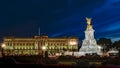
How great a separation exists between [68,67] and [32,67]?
10.2ft

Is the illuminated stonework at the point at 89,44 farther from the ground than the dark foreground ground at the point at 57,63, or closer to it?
farther from the ground

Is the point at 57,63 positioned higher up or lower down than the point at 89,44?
lower down

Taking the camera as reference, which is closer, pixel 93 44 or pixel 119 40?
pixel 93 44

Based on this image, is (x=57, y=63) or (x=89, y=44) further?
(x=89, y=44)

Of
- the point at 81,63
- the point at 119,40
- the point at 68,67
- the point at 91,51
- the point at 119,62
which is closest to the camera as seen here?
the point at 81,63

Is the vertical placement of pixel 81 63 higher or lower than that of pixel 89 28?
lower

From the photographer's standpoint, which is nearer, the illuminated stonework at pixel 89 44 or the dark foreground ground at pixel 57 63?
the dark foreground ground at pixel 57 63

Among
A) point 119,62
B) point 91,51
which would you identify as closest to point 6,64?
point 119,62

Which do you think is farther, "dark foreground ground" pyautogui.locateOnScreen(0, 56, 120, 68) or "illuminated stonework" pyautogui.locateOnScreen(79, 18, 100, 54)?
"illuminated stonework" pyautogui.locateOnScreen(79, 18, 100, 54)

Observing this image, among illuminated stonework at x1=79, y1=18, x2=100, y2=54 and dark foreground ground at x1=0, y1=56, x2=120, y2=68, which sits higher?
illuminated stonework at x1=79, y1=18, x2=100, y2=54

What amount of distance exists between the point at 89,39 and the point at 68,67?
61.0 metres

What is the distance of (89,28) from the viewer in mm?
90812

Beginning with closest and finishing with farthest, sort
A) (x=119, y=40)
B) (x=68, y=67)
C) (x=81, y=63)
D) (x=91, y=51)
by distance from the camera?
1. (x=81, y=63)
2. (x=68, y=67)
3. (x=91, y=51)
4. (x=119, y=40)

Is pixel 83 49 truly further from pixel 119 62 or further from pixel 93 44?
pixel 119 62
